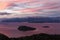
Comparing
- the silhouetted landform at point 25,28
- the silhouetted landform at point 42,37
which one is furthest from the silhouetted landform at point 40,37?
the silhouetted landform at point 25,28

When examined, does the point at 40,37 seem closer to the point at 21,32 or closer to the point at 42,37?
the point at 42,37

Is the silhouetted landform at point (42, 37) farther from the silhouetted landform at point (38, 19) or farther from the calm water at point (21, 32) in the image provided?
the silhouetted landform at point (38, 19)

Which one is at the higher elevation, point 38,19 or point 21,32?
point 38,19

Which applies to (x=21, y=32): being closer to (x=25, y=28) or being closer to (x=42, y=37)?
(x=25, y=28)

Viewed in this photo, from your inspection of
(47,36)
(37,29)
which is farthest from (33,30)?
(47,36)

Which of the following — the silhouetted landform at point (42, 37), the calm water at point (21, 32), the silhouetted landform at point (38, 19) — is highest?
the silhouetted landform at point (38, 19)

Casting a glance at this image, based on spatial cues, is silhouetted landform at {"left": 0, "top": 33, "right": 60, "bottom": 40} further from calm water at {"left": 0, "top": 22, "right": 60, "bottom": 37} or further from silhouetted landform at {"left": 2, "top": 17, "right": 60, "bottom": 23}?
silhouetted landform at {"left": 2, "top": 17, "right": 60, "bottom": 23}

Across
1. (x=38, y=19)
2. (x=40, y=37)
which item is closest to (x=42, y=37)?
(x=40, y=37)

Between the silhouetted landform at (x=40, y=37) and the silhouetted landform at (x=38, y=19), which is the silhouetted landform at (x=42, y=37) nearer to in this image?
the silhouetted landform at (x=40, y=37)

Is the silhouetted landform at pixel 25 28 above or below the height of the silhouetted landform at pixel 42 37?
above

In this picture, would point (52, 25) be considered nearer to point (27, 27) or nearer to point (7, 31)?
point (27, 27)

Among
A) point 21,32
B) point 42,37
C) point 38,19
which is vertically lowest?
point 42,37
